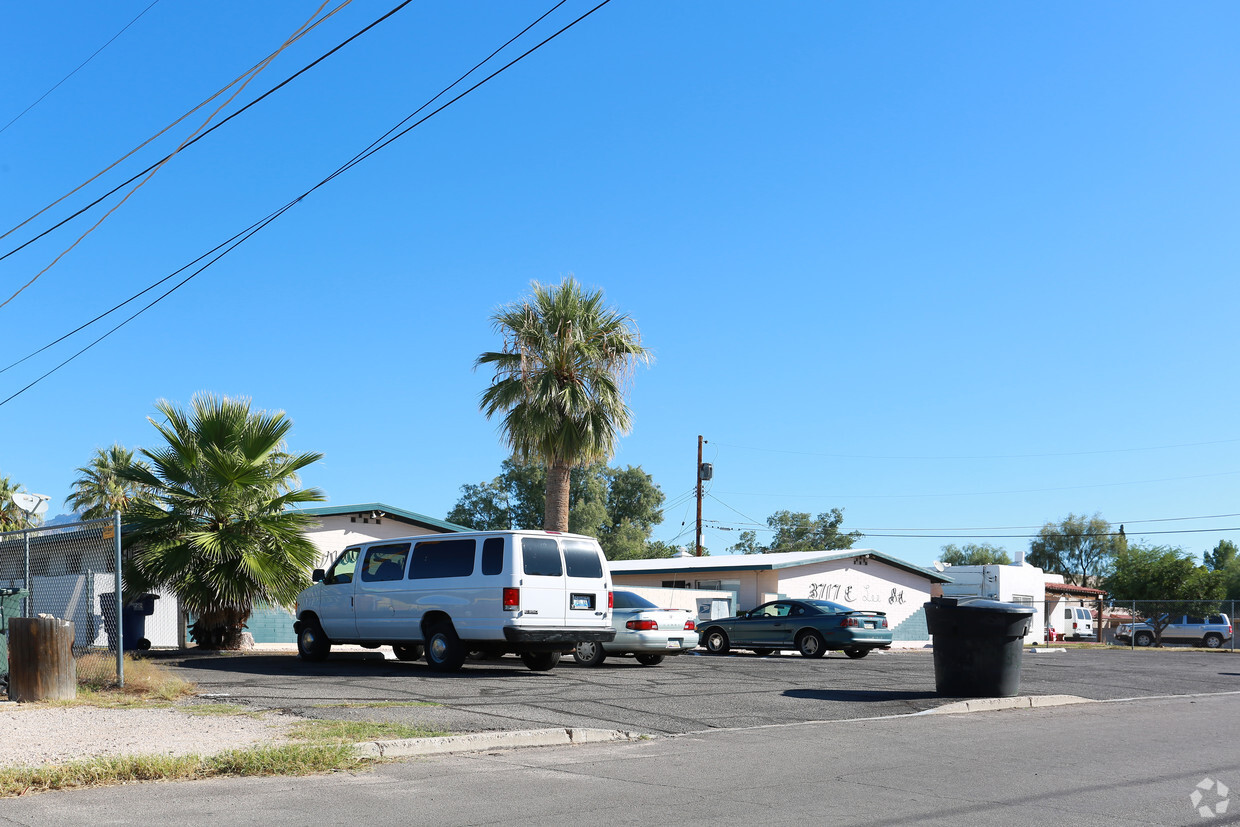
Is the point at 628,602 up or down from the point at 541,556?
down

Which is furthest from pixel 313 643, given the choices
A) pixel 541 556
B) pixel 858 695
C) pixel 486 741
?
pixel 486 741

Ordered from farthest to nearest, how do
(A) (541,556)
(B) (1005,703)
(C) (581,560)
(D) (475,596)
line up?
(C) (581,560)
(A) (541,556)
(D) (475,596)
(B) (1005,703)

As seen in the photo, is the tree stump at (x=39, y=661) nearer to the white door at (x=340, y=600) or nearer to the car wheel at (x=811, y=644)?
the white door at (x=340, y=600)

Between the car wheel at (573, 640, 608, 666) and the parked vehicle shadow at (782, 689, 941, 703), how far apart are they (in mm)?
4868

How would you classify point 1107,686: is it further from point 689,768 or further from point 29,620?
point 29,620

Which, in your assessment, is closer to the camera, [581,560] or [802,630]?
[581,560]

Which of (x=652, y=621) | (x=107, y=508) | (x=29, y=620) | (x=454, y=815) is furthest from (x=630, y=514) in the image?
(x=454, y=815)

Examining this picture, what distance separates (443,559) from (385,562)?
139cm

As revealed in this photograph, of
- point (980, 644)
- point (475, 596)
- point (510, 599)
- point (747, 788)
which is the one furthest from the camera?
point (475, 596)

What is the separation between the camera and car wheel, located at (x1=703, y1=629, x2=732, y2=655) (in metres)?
26.7

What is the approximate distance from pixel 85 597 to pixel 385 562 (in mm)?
4715

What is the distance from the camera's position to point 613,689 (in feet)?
46.3

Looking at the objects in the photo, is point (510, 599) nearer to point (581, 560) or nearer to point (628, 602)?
point (581, 560)

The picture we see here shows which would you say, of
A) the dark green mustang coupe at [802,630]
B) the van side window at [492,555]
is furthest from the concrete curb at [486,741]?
the dark green mustang coupe at [802,630]
